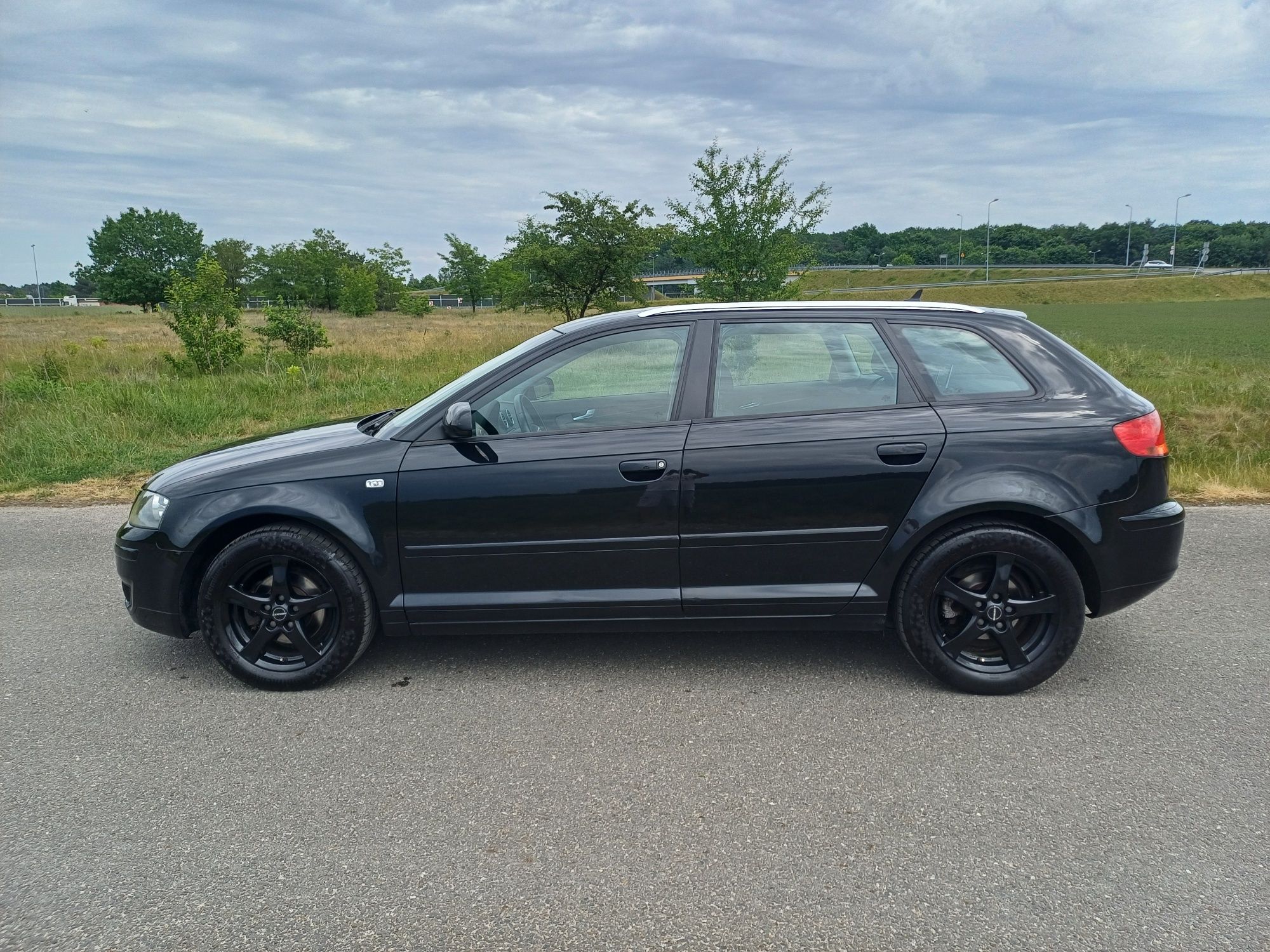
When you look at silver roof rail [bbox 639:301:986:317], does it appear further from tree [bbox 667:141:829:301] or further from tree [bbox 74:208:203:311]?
tree [bbox 74:208:203:311]

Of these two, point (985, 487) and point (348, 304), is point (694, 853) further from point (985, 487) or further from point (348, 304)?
point (348, 304)

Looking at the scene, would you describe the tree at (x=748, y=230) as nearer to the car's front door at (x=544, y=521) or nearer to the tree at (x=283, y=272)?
the car's front door at (x=544, y=521)

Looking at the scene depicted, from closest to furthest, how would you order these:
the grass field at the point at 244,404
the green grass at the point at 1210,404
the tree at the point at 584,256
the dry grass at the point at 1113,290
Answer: the green grass at the point at 1210,404
the grass field at the point at 244,404
the tree at the point at 584,256
the dry grass at the point at 1113,290

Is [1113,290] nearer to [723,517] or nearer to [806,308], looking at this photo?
[806,308]

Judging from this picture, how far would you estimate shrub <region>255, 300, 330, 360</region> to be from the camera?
1579 cm

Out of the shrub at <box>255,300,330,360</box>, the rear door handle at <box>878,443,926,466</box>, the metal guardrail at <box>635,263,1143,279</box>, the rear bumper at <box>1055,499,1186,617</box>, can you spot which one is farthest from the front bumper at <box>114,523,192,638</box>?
the metal guardrail at <box>635,263,1143,279</box>

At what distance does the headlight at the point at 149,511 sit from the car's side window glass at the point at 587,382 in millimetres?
1441

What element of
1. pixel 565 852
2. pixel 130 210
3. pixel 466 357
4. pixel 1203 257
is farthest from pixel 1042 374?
pixel 1203 257

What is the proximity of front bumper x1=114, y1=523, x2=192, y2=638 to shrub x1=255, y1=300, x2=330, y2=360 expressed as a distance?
12.6 metres

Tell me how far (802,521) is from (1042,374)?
126 cm

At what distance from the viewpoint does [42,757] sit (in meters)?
3.28

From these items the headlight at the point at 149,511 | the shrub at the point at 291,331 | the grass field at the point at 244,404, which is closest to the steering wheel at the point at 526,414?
the headlight at the point at 149,511

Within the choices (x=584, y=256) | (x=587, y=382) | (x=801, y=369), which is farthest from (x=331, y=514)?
(x=584, y=256)

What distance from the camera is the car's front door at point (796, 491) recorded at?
3.63 metres
